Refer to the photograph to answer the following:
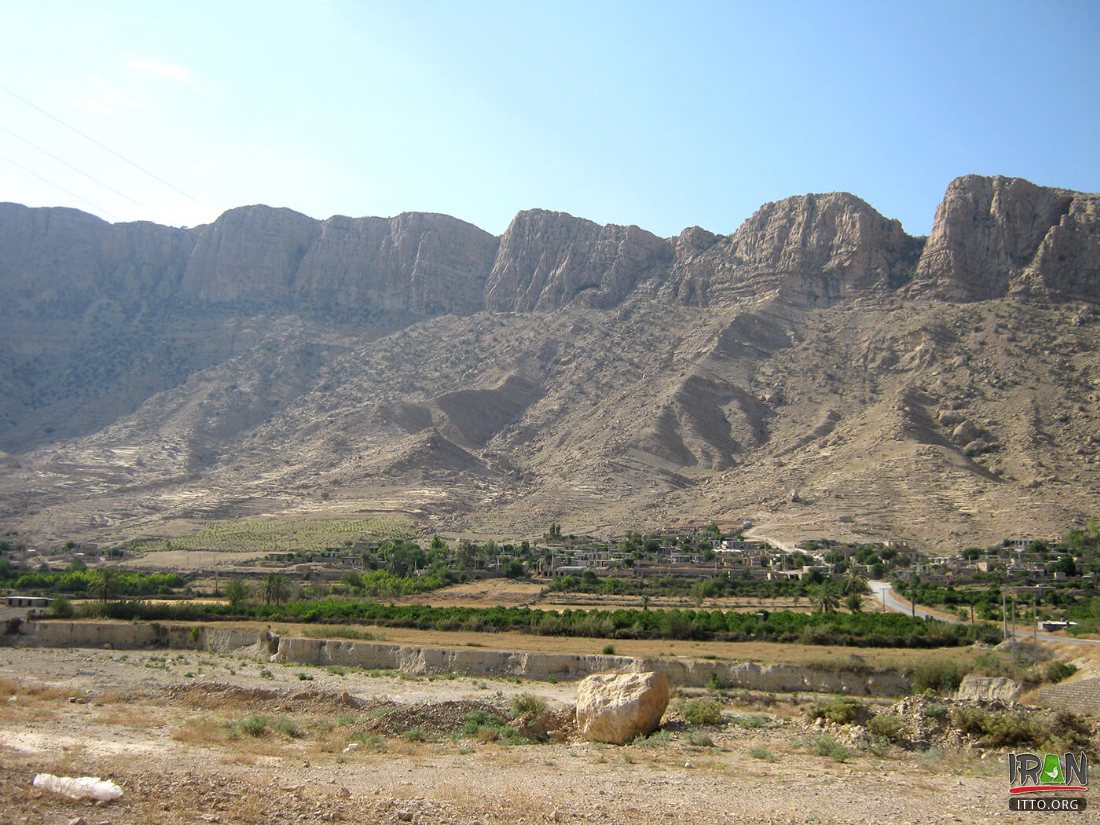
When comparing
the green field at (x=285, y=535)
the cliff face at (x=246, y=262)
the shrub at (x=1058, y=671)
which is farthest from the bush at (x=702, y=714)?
the cliff face at (x=246, y=262)

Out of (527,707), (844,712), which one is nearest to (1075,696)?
(844,712)

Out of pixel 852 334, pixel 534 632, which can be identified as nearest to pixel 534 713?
pixel 534 632

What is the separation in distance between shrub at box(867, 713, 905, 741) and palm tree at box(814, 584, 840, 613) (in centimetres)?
2760

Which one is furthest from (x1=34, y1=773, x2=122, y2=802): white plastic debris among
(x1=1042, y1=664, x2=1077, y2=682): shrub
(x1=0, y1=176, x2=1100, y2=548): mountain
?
(x1=0, y1=176, x2=1100, y2=548): mountain

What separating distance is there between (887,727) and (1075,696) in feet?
19.8

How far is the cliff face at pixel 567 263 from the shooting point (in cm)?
14338

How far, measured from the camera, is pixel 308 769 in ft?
53.7

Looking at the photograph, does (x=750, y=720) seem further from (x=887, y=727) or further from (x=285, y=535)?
(x=285, y=535)

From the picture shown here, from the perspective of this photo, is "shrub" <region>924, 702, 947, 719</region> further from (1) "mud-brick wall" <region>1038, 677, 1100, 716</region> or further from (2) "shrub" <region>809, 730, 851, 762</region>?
(1) "mud-brick wall" <region>1038, 677, 1100, 716</region>

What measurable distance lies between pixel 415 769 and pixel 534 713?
5107 mm

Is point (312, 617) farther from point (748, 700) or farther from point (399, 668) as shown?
point (748, 700)

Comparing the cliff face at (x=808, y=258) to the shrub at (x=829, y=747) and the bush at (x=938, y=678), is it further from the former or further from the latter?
the shrub at (x=829, y=747)

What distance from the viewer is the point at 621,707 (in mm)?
19750

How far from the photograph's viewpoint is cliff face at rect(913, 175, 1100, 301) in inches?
4545
